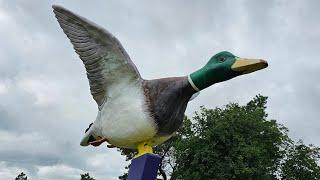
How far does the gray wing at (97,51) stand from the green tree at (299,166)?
19.3m

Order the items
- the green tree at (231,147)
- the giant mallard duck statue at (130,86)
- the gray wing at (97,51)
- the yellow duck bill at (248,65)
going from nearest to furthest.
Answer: the yellow duck bill at (248,65) → the giant mallard duck statue at (130,86) → the gray wing at (97,51) → the green tree at (231,147)

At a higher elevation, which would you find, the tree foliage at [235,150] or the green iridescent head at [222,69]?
the tree foliage at [235,150]

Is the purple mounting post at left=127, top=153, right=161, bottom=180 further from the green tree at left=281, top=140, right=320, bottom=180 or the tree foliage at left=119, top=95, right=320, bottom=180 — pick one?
the green tree at left=281, top=140, right=320, bottom=180

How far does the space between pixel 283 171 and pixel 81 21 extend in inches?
787

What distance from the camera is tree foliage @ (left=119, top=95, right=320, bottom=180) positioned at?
21.2m

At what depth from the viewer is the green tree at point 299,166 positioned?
24172mm

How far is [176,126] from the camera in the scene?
652 cm

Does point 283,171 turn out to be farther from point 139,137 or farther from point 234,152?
point 139,137

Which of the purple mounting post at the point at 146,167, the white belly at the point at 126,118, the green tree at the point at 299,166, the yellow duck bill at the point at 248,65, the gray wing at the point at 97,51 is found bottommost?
the purple mounting post at the point at 146,167

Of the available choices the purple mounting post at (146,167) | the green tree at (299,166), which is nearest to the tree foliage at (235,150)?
the green tree at (299,166)

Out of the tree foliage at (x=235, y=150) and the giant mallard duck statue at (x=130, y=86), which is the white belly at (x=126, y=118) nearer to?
the giant mallard duck statue at (x=130, y=86)

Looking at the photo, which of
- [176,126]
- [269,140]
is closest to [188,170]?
[269,140]

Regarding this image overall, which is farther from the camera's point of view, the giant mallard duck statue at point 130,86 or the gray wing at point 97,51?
the gray wing at point 97,51

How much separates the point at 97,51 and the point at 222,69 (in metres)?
1.76
